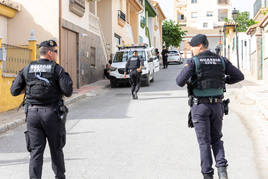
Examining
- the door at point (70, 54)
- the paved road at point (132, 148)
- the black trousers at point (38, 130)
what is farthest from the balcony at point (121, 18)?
the black trousers at point (38, 130)

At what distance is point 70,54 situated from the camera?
1822 cm

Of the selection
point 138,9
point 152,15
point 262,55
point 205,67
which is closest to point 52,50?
point 205,67

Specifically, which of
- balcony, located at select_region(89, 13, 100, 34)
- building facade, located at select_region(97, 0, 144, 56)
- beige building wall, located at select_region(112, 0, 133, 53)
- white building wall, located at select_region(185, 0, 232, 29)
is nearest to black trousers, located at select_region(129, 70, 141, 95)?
balcony, located at select_region(89, 13, 100, 34)

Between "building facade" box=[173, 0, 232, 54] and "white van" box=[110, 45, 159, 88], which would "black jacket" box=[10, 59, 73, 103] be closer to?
"white van" box=[110, 45, 159, 88]

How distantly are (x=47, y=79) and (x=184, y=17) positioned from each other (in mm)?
85309

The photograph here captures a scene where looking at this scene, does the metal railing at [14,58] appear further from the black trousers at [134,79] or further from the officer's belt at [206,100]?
the officer's belt at [206,100]

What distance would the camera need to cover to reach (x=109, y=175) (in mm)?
5391

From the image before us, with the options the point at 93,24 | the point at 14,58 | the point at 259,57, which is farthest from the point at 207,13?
the point at 14,58

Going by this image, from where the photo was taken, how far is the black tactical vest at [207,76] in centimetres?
475

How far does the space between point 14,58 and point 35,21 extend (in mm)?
4802

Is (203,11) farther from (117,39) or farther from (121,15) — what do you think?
(117,39)

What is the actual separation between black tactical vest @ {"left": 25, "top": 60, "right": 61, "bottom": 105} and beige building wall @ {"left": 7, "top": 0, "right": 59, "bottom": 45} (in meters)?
12.4

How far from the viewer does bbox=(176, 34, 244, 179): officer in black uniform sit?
468 cm

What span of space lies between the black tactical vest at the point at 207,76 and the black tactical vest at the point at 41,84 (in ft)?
5.47
